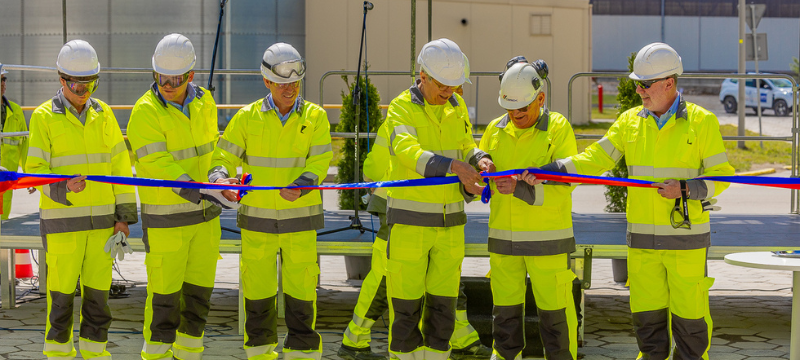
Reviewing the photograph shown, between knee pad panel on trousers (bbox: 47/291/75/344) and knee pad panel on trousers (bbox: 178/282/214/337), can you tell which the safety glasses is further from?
knee pad panel on trousers (bbox: 47/291/75/344)

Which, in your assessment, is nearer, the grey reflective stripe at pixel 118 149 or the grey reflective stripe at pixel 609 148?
the grey reflective stripe at pixel 609 148

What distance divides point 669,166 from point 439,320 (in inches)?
64.3

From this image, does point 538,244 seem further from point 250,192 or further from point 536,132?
point 250,192

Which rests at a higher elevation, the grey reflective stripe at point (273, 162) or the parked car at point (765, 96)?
the parked car at point (765, 96)

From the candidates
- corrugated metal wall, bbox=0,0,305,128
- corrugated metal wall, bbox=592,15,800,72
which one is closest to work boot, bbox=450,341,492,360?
corrugated metal wall, bbox=0,0,305,128

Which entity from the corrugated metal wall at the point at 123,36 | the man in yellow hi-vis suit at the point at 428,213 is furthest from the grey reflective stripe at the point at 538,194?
the corrugated metal wall at the point at 123,36

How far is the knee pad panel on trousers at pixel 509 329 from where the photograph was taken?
5.29m

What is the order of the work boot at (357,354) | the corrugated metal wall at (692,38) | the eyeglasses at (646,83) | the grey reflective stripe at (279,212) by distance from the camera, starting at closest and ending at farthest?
1. the eyeglasses at (646,83)
2. the grey reflective stripe at (279,212)
3. the work boot at (357,354)
4. the corrugated metal wall at (692,38)

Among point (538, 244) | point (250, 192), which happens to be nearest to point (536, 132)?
point (538, 244)

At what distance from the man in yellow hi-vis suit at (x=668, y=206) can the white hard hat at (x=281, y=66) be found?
1614mm

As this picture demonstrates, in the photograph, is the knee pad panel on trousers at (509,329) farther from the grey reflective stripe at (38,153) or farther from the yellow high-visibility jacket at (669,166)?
the grey reflective stripe at (38,153)

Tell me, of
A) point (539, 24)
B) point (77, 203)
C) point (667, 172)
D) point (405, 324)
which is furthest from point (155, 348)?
point (539, 24)

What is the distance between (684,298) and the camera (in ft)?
16.6

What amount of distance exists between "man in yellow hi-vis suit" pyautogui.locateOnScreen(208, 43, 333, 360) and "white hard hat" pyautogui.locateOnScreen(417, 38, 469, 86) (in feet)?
2.60
